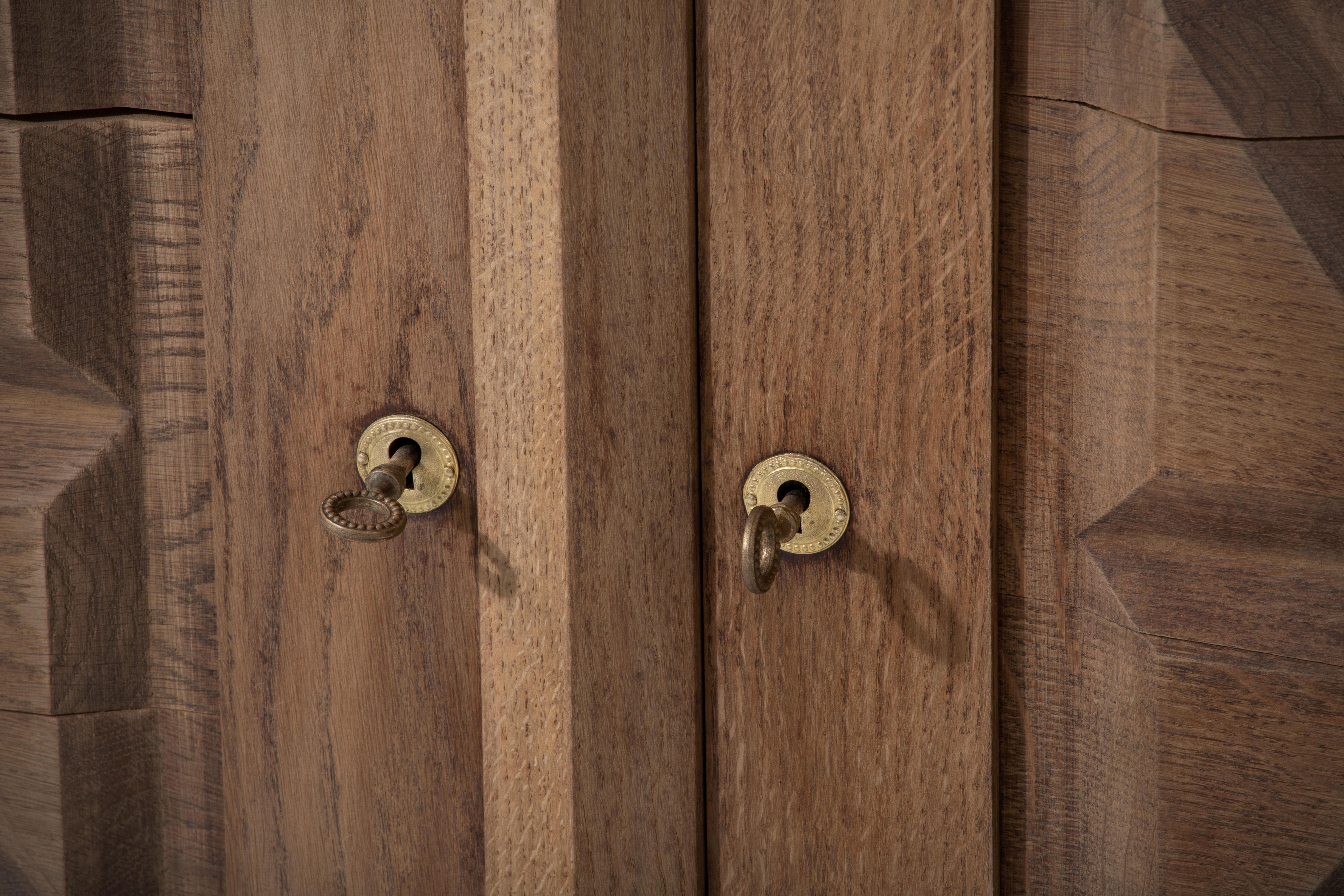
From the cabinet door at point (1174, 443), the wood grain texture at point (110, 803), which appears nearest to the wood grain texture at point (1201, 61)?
the cabinet door at point (1174, 443)

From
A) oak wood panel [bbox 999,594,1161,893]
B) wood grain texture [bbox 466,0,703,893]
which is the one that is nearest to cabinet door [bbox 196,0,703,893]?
wood grain texture [bbox 466,0,703,893]

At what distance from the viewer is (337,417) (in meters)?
0.45

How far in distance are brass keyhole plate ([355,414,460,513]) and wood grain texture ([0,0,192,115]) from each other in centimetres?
19

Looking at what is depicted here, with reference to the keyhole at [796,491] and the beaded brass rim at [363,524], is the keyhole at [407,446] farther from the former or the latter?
the keyhole at [796,491]

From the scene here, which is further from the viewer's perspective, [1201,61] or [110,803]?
[110,803]

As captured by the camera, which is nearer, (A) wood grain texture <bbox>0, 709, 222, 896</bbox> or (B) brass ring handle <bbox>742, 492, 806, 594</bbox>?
(B) brass ring handle <bbox>742, 492, 806, 594</bbox>

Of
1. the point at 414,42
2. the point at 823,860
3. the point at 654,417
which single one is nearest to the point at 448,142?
the point at 414,42

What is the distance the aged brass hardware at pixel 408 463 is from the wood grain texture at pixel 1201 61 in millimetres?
307

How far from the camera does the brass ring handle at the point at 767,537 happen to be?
38cm

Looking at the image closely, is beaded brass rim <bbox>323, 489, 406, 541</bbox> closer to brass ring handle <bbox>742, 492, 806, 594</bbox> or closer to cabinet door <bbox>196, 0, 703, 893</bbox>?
cabinet door <bbox>196, 0, 703, 893</bbox>

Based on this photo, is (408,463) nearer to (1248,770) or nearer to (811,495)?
(811,495)

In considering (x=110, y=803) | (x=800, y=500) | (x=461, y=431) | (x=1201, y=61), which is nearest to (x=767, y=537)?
(x=800, y=500)

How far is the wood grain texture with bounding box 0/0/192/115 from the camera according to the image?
45 centimetres

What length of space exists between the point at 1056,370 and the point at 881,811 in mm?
214
